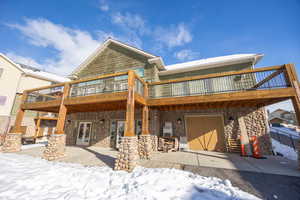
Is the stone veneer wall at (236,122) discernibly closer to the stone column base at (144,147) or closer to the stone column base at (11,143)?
the stone column base at (144,147)

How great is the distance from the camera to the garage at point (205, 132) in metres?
7.73

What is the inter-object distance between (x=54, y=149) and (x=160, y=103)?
240 inches

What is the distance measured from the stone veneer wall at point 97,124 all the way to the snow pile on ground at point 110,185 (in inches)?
176

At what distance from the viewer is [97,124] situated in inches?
383

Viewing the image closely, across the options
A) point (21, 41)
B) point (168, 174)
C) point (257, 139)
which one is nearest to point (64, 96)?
point (168, 174)

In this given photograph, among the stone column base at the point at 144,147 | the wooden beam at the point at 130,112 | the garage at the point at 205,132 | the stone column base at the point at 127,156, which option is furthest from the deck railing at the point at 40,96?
the garage at the point at 205,132

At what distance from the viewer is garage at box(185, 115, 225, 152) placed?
304 inches

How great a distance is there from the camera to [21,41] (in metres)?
11.3

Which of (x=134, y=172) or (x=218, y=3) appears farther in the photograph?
(x=218, y=3)

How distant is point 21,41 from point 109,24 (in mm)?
9210

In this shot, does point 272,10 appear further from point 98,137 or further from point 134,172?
point 98,137

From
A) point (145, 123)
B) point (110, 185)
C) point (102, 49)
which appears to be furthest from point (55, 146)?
point (102, 49)

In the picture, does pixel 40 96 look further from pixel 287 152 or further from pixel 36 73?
pixel 287 152

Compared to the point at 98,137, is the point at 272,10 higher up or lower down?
higher up
